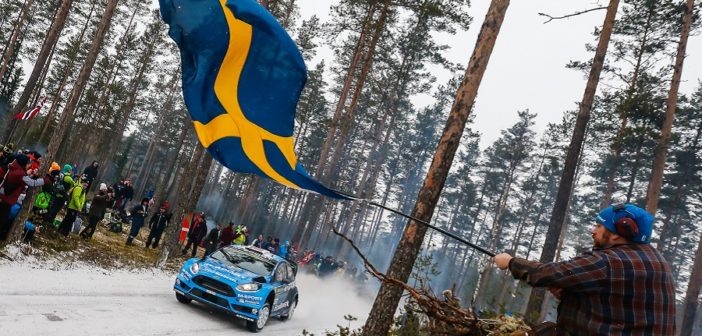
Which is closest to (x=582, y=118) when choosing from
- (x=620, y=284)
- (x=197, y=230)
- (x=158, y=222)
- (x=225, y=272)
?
(x=225, y=272)

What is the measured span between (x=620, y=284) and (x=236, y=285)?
8.62 metres

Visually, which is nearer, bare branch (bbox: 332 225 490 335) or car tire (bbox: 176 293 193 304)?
bare branch (bbox: 332 225 490 335)

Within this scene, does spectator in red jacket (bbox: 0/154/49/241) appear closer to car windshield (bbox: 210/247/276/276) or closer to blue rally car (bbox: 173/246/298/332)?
blue rally car (bbox: 173/246/298/332)

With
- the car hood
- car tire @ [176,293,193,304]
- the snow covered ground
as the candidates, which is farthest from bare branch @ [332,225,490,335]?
car tire @ [176,293,193,304]

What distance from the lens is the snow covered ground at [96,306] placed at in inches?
261

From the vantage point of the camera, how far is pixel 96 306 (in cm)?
807

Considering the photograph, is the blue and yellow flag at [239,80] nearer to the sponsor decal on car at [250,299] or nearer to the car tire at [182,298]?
the sponsor decal on car at [250,299]

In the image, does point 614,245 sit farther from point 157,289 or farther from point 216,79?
point 157,289

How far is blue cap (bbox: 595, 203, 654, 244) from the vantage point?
260 cm

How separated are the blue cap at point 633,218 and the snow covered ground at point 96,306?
670 cm

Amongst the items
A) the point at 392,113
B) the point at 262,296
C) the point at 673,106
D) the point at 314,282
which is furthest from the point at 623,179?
the point at 262,296

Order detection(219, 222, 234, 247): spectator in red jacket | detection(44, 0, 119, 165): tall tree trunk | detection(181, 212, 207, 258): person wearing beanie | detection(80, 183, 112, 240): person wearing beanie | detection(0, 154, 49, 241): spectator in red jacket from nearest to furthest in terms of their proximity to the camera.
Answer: detection(0, 154, 49, 241): spectator in red jacket
detection(44, 0, 119, 165): tall tree trunk
detection(80, 183, 112, 240): person wearing beanie
detection(181, 212, 207, 258): person wearing beanie
detection(219, 222, 234, 247): spectator in red jacket

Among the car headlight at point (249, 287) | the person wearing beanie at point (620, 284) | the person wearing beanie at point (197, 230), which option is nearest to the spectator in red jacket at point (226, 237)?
the person wearing beanie at point (197, 230)

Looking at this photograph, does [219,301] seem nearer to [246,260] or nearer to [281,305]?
[246,260]
